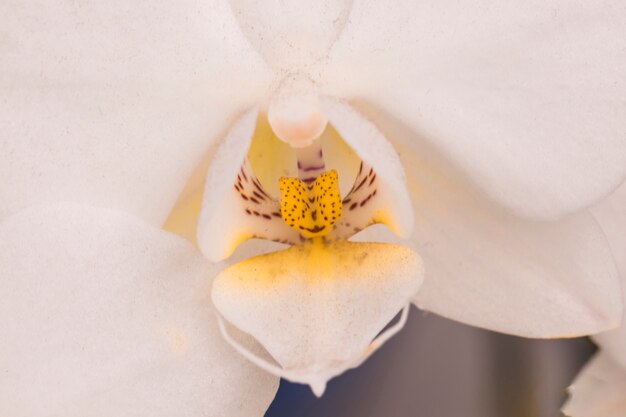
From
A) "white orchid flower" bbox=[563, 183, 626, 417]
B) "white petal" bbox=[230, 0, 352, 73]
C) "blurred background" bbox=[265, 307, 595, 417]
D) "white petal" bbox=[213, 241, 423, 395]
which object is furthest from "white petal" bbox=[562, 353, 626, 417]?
"white petal" bbox=[230, 0, 352, 73]

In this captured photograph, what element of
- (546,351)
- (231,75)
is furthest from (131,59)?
(546,351)

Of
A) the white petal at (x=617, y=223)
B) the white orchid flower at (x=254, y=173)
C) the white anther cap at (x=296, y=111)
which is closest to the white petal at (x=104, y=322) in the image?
the white orchid flower at (x=254, y=173)

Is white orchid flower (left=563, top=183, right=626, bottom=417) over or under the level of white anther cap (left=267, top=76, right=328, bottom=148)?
under

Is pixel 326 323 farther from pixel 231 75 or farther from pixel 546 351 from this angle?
pixel 546 351

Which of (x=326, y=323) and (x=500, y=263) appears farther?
(x=500, y=263)

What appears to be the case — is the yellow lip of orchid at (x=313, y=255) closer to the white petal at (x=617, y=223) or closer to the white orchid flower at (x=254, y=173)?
the white orchid flower at (x=254, y=173)

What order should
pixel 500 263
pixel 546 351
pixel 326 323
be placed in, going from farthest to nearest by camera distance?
pixel 546 351 < pixel 500 263 < pixel 326 323

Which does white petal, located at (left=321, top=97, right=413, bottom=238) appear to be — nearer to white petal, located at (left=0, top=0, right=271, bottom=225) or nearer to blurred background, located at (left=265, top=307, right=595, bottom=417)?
white petal, located at (left=0, top=0, right=271, bottom=225)

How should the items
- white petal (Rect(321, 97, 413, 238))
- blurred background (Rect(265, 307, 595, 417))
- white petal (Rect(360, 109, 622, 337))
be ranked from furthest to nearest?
blurred background (Rect(265, 307, 595, 417)) < white petal (Rect(360, 109, 622, 337)) < white petal (Rect(321, 97, 413, 238))
